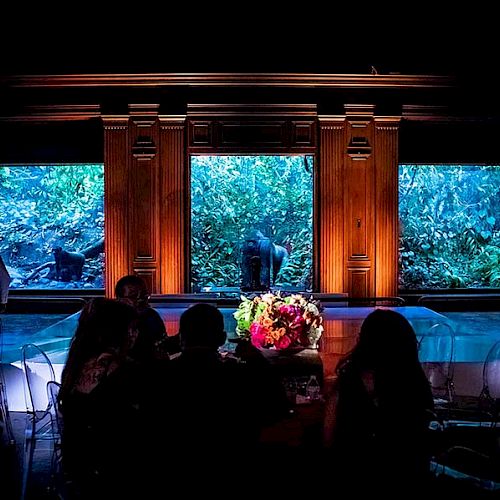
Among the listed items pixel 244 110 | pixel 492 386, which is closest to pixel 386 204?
pixel 244 110

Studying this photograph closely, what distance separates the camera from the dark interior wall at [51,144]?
33.1 ft

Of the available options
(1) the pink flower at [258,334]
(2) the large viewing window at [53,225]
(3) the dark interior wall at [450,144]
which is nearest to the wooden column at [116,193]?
(2) the large viewing window at [53,225]

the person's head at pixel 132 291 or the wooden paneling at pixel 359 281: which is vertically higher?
the person's head at pixel 132 291

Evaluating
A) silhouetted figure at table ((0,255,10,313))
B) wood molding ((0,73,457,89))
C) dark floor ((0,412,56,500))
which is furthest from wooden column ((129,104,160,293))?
dark floor ((0,412,56,500))

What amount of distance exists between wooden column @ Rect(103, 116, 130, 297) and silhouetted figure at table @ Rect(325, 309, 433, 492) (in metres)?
7.25

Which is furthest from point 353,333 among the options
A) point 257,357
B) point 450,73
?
point 450,73

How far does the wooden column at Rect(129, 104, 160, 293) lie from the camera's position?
9492mm

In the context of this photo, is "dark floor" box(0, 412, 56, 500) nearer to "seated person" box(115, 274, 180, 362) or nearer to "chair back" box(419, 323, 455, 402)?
"seated person" box(115, 274, 180, 362)

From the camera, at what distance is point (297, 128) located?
9641 millimetres

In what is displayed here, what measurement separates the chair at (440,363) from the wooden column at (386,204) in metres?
3.16

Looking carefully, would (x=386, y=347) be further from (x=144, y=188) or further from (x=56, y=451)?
(x=144, y=188)

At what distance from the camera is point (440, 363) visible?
5.55 metres

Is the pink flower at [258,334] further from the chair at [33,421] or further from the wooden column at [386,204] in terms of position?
the wooden column at [386,204]

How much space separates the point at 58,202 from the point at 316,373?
26.0 feet
